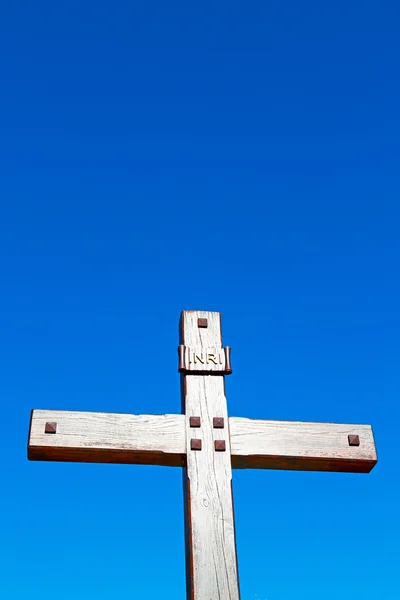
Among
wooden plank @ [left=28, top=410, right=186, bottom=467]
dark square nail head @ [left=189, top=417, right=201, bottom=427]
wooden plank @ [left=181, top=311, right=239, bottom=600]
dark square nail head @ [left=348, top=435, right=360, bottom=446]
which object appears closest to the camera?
wooden plank @ [left=181, top=311, right=239, bottom=600]

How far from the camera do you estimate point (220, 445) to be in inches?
139

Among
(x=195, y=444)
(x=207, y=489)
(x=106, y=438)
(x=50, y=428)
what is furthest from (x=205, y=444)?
(x=50, y=428)

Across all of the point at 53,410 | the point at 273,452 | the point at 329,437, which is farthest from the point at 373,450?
the point at 53,410

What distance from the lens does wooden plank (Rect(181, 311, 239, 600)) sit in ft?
10.5

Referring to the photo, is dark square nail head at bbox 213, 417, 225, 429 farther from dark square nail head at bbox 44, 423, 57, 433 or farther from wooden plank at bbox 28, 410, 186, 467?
dark square nail head at bbox 44, 423, 57, 433

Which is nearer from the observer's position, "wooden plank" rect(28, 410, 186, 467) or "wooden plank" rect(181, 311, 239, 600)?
"wooden plank" rect(181, 311, 239, 600)

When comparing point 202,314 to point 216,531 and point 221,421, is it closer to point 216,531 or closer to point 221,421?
point 221,421

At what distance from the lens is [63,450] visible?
3.45 metres

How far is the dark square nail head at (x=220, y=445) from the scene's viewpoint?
351cm

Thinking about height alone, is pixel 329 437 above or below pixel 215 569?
above

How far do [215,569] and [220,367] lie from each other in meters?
0.91

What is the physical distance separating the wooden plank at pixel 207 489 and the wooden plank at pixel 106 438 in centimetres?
9

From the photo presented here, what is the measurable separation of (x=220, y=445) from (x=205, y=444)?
7 centimetres

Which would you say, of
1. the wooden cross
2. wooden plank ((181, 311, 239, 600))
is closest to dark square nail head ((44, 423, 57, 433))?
the wooden cross
